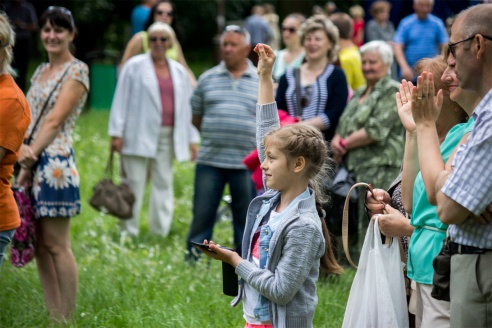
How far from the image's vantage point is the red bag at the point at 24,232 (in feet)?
20.4

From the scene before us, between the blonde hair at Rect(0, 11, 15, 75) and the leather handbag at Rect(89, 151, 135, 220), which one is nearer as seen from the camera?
the blonde hair at Rect(0, 11, 15, 75)

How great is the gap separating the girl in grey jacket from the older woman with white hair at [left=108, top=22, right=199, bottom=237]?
5.34m

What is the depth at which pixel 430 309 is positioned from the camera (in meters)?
4.25

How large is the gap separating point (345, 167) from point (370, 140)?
35 cm

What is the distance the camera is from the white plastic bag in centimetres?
452

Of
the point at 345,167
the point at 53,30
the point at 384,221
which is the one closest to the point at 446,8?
the point at 345,167

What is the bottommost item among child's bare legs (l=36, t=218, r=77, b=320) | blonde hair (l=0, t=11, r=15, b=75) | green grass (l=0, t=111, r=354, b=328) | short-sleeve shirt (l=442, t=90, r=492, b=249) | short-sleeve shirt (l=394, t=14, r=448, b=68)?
green grass (l=0, t=111, r=354, b=328)

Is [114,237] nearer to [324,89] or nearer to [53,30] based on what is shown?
[324,89]

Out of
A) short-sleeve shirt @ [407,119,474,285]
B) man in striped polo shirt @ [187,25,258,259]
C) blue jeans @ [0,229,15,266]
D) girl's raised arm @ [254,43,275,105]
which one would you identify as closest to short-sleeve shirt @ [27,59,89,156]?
blue jeans @ [0,229,15,266]

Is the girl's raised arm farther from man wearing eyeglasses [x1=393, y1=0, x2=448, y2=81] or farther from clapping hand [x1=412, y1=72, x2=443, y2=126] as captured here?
man wearing eyeglasses [x1=393, y1=0, x2=448, y2=81]

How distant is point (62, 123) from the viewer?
20.6ft

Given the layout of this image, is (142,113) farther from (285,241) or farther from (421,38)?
(285,241)

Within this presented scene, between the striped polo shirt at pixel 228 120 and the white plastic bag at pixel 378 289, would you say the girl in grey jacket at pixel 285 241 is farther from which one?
the striped polo shirt at pixel 228 120

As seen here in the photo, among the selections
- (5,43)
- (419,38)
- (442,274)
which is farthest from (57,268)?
(419,38)
